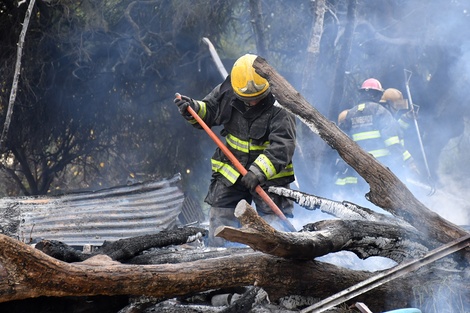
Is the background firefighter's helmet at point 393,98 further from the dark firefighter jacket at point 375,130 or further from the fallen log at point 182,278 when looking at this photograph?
the fallen log at point 182,278

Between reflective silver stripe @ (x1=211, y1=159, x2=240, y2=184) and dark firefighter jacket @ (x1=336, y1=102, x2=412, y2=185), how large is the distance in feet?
9.53

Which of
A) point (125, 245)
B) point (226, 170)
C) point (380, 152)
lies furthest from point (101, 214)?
point (380, 152)

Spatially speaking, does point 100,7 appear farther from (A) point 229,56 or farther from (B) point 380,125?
(B) point 380,125

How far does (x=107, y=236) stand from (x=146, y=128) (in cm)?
436

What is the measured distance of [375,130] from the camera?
28.3ft

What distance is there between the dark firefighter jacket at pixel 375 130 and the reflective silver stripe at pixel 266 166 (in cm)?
317

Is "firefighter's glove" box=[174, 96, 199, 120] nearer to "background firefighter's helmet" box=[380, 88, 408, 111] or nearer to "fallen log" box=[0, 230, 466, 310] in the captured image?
"fallen log" box=[0, 230, 466, 310]

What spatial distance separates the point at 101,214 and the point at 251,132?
5.89 feet

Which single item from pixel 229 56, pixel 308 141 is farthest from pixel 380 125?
pixel 229 56

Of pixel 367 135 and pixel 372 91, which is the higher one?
pixel 372 91

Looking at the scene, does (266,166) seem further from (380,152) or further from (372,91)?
(372,91)

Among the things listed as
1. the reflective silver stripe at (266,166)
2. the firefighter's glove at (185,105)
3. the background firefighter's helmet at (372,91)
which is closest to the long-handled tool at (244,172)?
the firefighter's glove at (185,105)

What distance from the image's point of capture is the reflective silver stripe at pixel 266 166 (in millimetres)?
5605

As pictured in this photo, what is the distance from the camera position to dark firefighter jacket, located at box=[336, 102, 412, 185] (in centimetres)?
862
